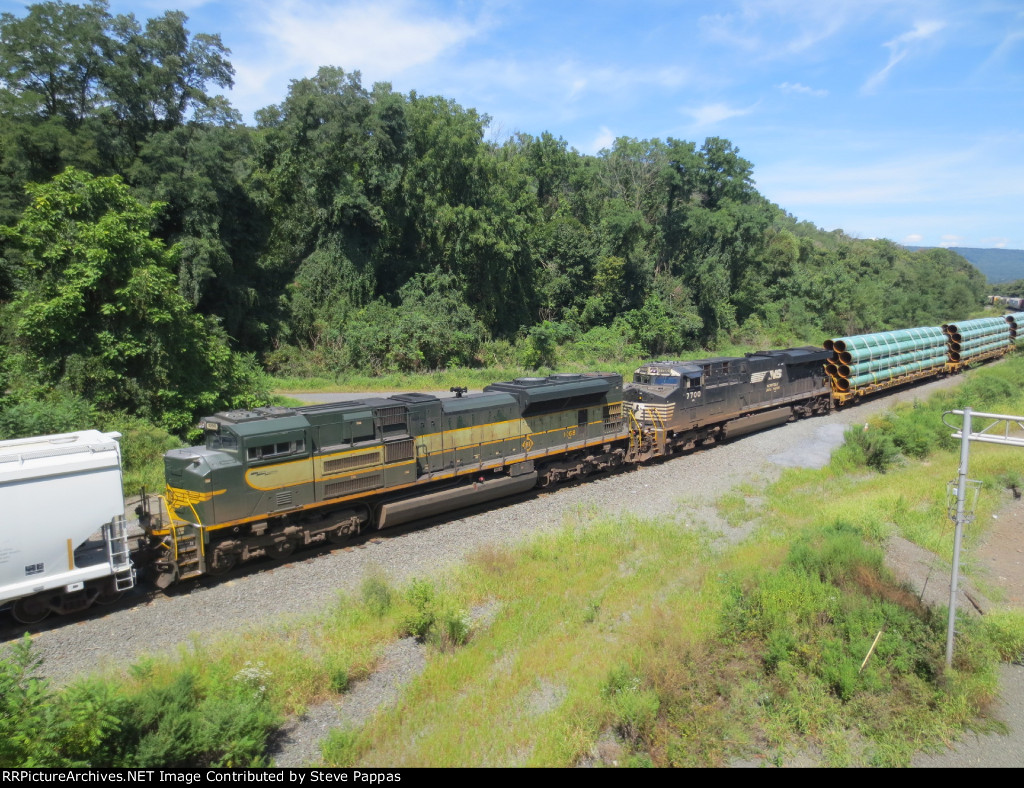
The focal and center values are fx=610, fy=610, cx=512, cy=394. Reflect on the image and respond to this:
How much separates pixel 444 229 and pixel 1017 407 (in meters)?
28.8

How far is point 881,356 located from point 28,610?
30.7 meters

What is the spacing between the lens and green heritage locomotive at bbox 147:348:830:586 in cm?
1070

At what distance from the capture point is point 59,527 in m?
9.12

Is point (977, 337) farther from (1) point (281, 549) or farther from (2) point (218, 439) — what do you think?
(2) point (218, 439)

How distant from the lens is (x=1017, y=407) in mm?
24953

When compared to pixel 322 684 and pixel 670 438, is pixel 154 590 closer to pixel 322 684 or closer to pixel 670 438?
pixel 322 684

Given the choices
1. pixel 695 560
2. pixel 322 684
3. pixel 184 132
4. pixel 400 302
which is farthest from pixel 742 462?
pixel 184 132

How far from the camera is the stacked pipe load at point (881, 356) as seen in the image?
26.0 metres

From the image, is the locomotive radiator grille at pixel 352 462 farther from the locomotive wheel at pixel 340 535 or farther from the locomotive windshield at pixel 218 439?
the locomotive windshield at pixel 218 439

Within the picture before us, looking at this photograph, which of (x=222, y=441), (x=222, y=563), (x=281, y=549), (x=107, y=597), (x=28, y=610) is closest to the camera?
(x=28, y=610)

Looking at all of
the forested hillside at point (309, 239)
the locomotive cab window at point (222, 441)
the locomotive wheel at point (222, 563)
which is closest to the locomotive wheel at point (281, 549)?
the locomotive wheel at point (222, 563)

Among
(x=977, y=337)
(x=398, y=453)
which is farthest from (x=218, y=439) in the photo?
(x=977, y=337)

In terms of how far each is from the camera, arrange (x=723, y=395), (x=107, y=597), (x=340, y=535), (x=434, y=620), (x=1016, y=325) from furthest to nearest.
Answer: (x=1016, y=325)
(x=723, y=395)
(x=340, y=535)
(x=107, y=597)
(x=434, y=620)

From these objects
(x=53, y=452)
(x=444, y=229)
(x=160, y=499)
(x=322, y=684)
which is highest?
(x=444, y=229)
